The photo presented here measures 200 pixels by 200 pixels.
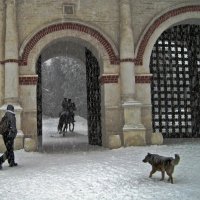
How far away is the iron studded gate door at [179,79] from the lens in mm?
14383

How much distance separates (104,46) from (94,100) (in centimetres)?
230

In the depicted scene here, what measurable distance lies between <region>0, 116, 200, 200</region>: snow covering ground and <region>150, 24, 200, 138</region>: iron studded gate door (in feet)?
17.8

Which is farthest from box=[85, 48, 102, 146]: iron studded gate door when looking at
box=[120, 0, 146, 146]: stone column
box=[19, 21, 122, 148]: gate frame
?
box=[120, 0, 146, 146]: stone column

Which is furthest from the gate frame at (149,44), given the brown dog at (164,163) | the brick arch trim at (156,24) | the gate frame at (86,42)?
the brown dog at (164,163)

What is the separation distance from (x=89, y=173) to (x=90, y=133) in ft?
22.8

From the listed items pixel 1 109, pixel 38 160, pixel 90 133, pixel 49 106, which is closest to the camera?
pixel 38 160

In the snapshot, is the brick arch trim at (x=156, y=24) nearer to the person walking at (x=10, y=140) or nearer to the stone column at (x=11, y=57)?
the stone column at (x=11, y=57)

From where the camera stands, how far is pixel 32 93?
1145cm

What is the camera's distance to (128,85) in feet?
38.1

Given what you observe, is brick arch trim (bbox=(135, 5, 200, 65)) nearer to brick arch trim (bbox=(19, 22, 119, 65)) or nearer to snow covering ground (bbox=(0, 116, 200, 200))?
brick arch trim (bbox=(19, 22, 119, 65))

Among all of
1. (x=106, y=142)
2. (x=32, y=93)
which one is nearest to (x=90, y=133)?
(x=106, y=142)

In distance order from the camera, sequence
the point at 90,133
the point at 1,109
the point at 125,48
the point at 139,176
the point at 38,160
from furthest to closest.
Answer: the point at 90,133 → the point at 125,48 → the point at 1,109 → the point at 38,160 → the point at 139,176

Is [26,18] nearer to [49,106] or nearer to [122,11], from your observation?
[122,11]

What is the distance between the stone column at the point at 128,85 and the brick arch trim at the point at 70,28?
397 millimetres
